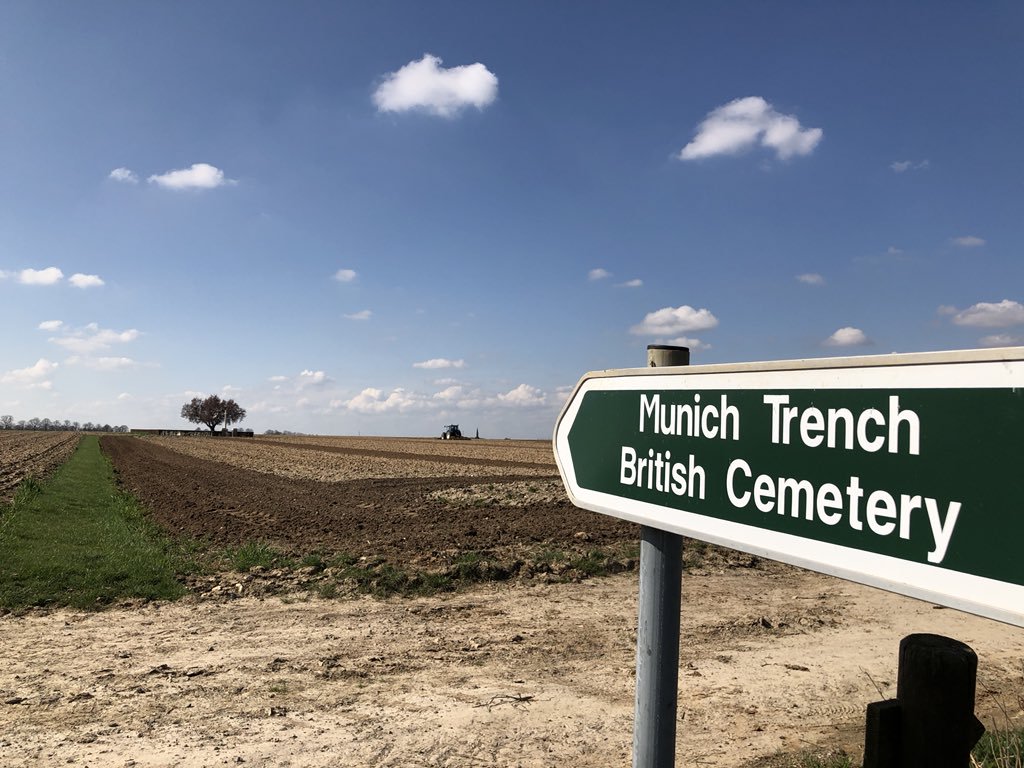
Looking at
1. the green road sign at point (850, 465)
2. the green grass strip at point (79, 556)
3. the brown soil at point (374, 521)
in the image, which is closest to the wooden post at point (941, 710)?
the green road sign at point (850, 465)

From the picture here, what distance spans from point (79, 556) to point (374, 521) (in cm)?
503

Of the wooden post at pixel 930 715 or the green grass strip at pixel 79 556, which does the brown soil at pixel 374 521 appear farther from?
the wooden post at pixel 930 715

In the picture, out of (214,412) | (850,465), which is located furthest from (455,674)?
(214,412)

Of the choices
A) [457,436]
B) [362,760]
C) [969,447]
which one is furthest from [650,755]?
[457,436]

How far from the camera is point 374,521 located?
42.8 feet

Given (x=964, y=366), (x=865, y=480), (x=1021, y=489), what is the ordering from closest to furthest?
(x=1021, y=489) < (x=964, y=366) < (x=865, y=480)

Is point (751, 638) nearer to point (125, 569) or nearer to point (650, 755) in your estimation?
point (650, 755)

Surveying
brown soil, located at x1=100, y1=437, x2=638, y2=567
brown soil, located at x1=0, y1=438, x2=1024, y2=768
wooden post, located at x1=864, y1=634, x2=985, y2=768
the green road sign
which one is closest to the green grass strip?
brown soil, located at x1=0, y1=438, x2=1024, y2=768

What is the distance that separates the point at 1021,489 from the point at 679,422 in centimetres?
87

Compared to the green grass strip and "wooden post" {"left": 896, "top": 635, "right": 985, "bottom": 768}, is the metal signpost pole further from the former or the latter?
the green grass strip

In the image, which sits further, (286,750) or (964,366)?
(286,750)

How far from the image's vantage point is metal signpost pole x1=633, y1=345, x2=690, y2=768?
1886 mm

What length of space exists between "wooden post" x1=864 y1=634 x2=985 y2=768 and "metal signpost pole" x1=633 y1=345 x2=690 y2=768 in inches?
20.1

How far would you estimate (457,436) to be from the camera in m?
93.2
